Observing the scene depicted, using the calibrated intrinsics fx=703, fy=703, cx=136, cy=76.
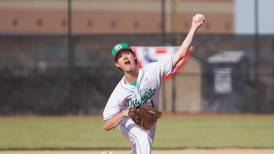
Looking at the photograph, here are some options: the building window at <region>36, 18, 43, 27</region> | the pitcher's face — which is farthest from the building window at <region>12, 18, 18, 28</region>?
the pitcher's face

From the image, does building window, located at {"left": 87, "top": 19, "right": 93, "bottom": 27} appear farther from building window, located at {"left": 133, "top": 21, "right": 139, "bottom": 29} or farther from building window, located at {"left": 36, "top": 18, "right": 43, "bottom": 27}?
building window, located at {"left": 133, "top": 21, "right": 139, "bottom": 29}

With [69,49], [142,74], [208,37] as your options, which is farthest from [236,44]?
[142,74]

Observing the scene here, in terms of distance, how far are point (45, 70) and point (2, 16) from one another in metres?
4.84

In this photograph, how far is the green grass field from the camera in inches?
495

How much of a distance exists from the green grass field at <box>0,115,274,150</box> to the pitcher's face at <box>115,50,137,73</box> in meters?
6.03

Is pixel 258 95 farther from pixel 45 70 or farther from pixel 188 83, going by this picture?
pixel 45 70

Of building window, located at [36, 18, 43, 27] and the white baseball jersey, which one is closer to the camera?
the white baseball jersey

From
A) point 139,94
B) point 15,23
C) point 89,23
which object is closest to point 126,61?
point 139,94

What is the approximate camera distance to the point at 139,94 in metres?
6.07

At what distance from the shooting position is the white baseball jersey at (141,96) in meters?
6.04

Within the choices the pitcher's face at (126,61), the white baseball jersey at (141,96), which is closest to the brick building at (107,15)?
the white baseball jersey at (141,96)

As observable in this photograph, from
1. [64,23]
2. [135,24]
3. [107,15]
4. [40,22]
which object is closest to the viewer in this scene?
[64,23]

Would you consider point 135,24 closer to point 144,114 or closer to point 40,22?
point 40,22

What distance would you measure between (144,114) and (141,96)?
0.52 ft
